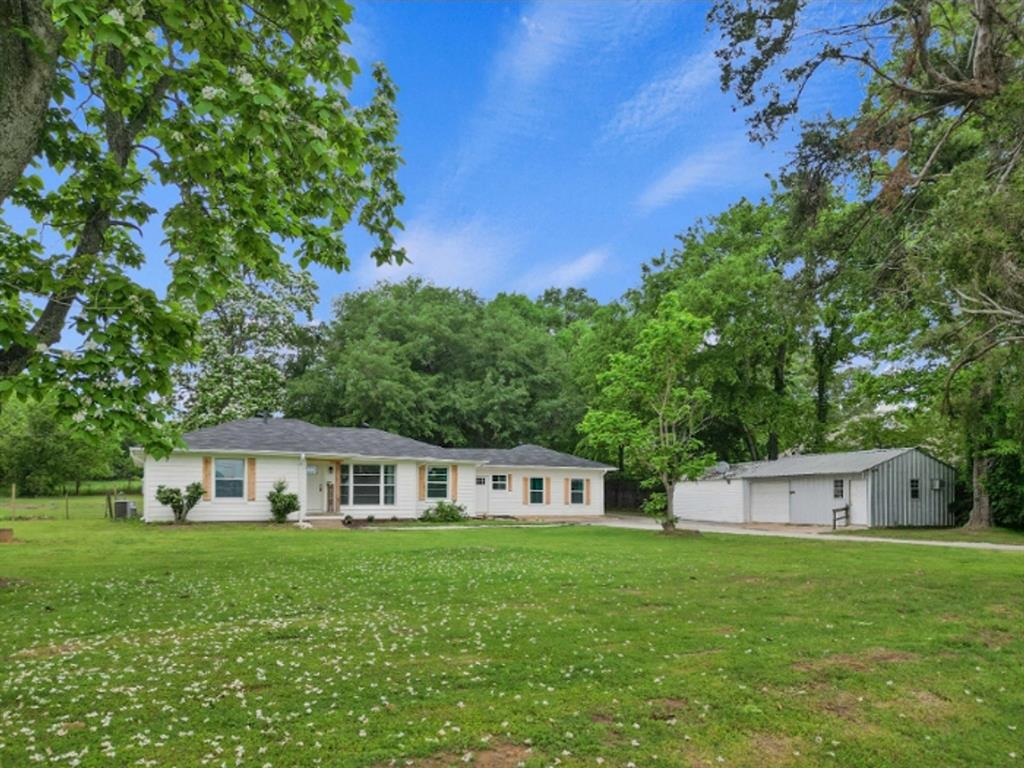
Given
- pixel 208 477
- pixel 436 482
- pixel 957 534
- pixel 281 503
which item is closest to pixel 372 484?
pixel 436 482

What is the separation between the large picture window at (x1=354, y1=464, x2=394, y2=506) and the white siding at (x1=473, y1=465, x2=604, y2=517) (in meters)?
3.62

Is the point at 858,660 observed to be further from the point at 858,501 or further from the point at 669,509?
the point at 858,501

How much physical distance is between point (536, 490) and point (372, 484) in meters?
8.09

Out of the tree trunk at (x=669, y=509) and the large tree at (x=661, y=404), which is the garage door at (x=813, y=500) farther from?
the tree trunk at (x=669, y=509)

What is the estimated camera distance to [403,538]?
18.2 metres

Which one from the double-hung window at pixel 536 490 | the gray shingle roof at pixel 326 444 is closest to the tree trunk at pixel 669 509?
the gray shingle roof at pixel 326 444

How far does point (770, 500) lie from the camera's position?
96.7ft

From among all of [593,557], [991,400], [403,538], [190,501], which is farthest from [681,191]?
[190,501]

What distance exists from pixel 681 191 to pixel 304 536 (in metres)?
13.8

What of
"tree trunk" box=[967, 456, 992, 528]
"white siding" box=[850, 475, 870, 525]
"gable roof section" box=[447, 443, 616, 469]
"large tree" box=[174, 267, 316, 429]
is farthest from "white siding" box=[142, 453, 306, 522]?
"tree trunk" box=[967, 456, 992, 528]

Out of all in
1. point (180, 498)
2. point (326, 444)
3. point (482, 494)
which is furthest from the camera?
point (482, 494)

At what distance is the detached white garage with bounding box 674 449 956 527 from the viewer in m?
25.3

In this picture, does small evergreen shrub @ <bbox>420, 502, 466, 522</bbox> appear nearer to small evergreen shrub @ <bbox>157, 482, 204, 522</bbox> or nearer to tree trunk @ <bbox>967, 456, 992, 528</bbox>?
small evergreen shrub @ <bbox>157, 482, 204, 522</bbox>

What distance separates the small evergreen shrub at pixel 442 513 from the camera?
26.4 metres
